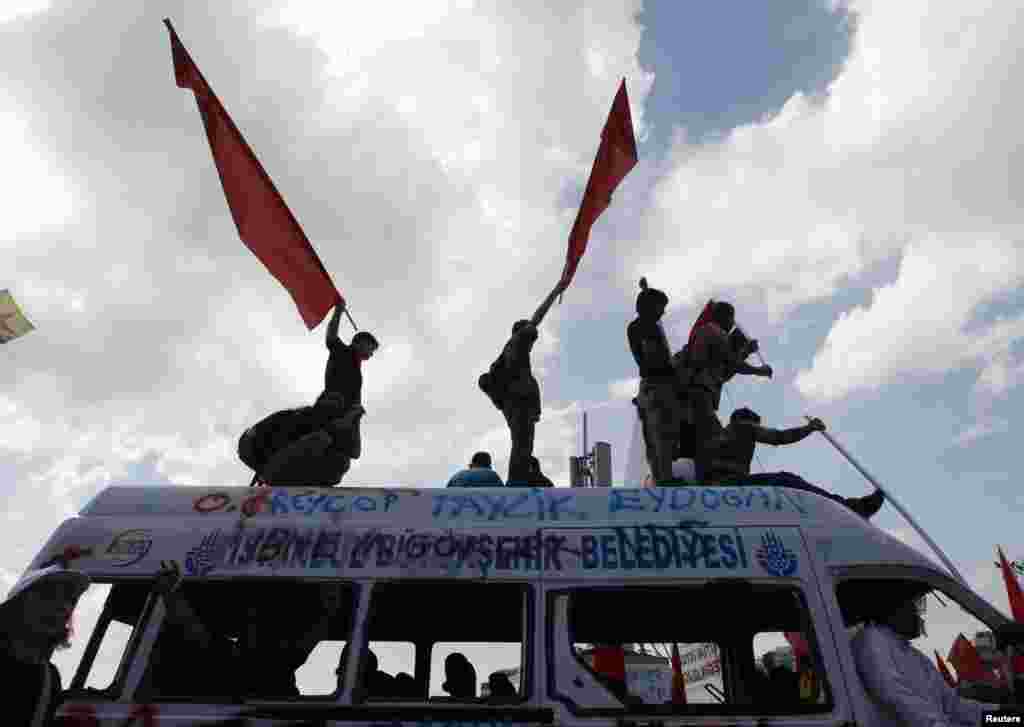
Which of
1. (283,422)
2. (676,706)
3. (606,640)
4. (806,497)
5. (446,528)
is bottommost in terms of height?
(676,706)

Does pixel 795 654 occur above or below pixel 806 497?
below

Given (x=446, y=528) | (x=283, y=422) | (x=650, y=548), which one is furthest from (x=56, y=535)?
(x=650, y=548)

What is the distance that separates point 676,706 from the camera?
3.48 m

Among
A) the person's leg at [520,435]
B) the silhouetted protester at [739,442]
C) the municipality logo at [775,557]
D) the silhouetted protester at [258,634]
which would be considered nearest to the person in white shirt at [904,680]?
the municipality logo at [775,557]

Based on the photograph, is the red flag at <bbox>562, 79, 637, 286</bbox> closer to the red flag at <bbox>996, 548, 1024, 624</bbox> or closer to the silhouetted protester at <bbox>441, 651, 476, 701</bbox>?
the silhouetted protester at <bbox>441, 651, 476, 701</bbox>

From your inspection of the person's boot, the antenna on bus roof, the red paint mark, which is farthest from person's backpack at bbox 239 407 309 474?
the antenna on bus roof

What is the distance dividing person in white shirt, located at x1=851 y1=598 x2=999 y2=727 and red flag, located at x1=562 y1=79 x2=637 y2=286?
435 centimetres

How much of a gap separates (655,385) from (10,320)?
33.7ft

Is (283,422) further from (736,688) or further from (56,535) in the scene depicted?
(736,688)

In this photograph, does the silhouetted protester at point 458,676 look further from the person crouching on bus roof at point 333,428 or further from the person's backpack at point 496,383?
the person's backpack at point 496,383

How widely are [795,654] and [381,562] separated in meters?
2.89

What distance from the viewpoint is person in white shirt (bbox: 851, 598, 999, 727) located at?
11.2ft

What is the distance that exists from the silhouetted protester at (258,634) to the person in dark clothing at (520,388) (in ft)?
9.06

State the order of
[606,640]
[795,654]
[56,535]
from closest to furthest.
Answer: [56,535] < [795,654] < [606,640]
